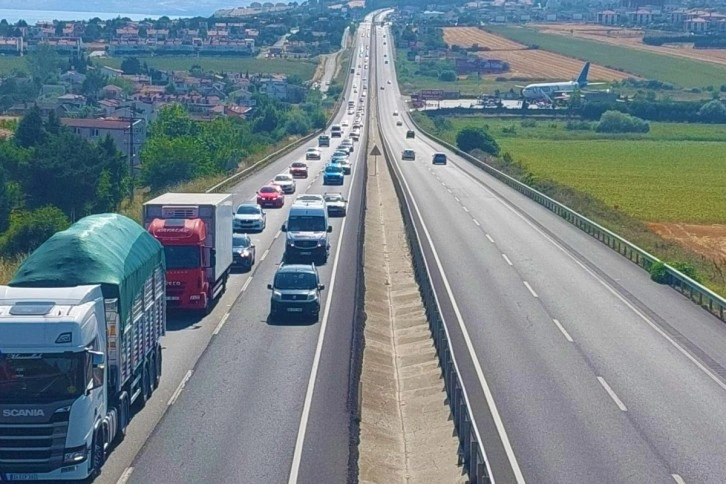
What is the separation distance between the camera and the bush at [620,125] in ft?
477

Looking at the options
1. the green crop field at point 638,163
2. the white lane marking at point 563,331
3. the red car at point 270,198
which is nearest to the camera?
the white lane marking at point 563,331

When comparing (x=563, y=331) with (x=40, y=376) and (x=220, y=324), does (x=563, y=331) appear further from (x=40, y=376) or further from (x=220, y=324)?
(x=40, y=376)

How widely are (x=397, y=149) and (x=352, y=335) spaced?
265ft

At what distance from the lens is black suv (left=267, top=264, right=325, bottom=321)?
31.8 meters

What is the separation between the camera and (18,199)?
65.2 m

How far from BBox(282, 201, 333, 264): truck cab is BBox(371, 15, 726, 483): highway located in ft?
11.9

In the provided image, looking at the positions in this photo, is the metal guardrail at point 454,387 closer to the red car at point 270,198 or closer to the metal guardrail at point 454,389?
the metal guardrail at point 454,389

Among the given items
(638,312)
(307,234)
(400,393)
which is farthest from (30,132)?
(400,393)

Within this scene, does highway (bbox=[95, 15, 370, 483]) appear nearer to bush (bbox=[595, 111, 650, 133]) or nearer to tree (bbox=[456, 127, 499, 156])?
tree (bbox=[456, 127, 499, 156])

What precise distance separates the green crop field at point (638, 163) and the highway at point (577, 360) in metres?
22.5

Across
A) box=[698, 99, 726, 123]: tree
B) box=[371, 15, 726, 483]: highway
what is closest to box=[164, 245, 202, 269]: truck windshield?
box=[371, 15, 726, 483]: highway

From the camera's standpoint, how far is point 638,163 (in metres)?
105

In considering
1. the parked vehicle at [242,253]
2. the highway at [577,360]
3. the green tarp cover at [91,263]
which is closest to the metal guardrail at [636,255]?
the highway at [577,360]

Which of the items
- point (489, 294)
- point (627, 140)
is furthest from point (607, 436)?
point (627, 140)
